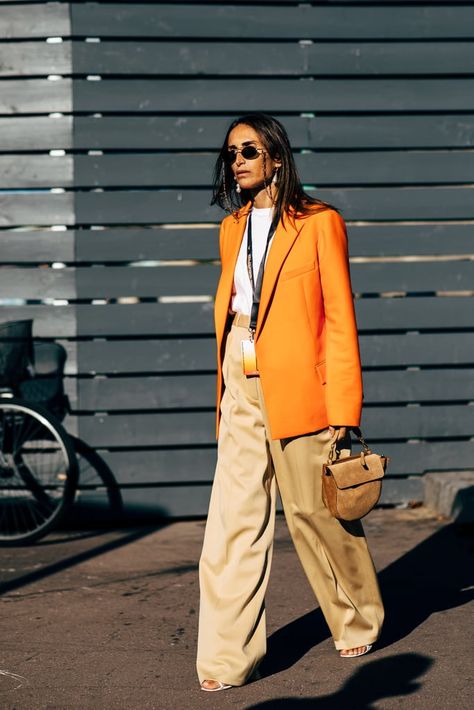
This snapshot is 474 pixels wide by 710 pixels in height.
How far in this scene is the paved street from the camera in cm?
398

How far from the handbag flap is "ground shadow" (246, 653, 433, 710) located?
0.71 m

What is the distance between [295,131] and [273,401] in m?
3.24

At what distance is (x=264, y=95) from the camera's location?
22.6ft

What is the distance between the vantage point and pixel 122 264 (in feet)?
22.6

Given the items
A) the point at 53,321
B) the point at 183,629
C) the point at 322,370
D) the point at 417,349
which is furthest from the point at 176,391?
the point at 322,370

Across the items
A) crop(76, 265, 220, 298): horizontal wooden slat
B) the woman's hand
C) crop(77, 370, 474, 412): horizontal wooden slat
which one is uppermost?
crop(76, 265, 220, 298): horizontal wooden slat

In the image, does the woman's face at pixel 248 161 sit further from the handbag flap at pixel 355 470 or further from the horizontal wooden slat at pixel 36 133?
the horizontal wooden slat at pixel 36 133

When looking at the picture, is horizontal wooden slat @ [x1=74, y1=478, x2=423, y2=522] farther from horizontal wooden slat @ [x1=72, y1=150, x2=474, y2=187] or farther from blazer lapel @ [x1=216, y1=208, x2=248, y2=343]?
blazer lapel @ [x1=216, y1=208, x2=248, y2=343]

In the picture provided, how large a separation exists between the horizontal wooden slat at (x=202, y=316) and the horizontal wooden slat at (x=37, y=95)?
1213 mm

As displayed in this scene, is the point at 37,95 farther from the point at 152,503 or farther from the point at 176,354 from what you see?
the point at 152,503

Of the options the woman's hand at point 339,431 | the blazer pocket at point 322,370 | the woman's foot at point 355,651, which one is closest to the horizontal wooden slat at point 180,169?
the blazer pocket at point 322,370

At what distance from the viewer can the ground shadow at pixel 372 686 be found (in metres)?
3.85

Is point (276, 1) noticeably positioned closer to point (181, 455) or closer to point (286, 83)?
point (286, 83)

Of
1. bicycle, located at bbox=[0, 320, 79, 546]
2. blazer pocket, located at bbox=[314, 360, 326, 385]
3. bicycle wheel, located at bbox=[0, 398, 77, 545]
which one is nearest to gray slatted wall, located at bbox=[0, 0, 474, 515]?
bicycle, located at bbox=[0, 320, 79, 546]
